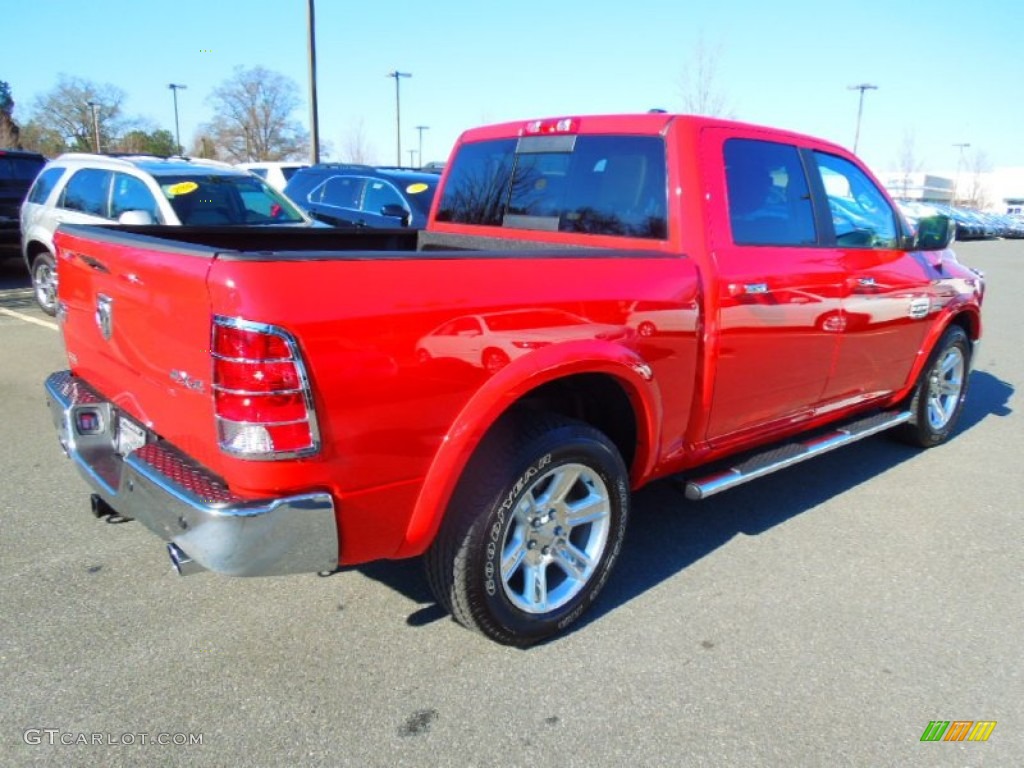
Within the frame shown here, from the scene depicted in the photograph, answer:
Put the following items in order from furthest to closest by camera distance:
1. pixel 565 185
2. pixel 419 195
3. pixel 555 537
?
1. pixel 419 195
2. pixel 565 185
3. pixel 555 537

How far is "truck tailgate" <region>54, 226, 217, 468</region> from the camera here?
2.26 m

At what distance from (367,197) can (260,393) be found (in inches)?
345

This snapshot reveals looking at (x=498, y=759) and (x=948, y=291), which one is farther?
(x=948, y=291)

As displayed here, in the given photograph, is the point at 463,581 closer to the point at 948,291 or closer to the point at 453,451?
the point at 453,451

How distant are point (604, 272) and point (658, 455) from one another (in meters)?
0.86

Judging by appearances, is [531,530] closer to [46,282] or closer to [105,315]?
[105,315]

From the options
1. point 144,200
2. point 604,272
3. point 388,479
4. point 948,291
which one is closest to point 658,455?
point 604,272

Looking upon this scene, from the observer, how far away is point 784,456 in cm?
377

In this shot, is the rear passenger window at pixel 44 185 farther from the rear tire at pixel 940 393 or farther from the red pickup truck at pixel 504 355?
the rear tire at pixel 940 393

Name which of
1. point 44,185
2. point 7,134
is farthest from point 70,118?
point 44,185

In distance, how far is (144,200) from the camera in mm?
7738

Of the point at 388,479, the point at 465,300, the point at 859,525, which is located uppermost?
the point at 465,300

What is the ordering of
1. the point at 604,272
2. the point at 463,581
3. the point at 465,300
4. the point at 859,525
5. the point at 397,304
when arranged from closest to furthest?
the point at 397,304
the point at 465,300
the point at 463,581
the point at 604,272
the point at 859,525

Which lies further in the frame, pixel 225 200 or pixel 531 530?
pixel 225 200
